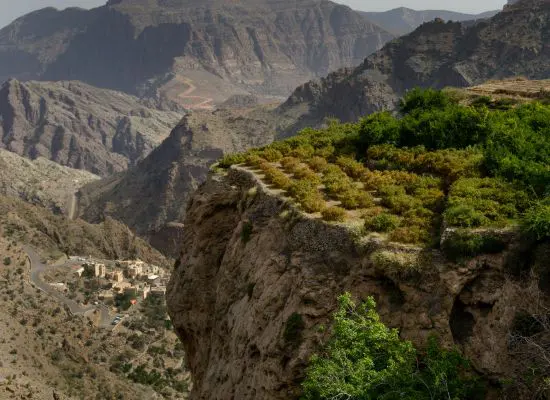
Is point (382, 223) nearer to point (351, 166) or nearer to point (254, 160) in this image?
point (351, 166)

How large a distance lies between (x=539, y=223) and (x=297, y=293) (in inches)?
203

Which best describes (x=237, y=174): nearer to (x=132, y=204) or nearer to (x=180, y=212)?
(x=180, y=212)

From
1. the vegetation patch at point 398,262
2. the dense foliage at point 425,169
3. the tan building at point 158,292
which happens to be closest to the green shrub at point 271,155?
the dense foliage at point 425,169

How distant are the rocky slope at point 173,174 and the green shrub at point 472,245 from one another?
128 meters

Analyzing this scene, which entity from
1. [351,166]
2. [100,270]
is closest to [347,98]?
[100,270]

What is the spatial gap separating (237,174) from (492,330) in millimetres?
10730

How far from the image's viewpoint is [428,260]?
11727 millimetres

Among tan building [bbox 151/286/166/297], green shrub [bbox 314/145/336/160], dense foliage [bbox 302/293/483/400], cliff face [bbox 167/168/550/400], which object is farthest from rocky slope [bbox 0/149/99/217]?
dense foliage [bbox 302/293/483/400]

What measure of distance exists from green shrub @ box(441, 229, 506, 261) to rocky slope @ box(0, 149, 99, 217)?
147399 mm

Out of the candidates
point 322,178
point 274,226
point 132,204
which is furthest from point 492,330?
point 132,204

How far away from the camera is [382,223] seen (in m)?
13.1

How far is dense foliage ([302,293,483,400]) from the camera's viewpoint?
9.40 m

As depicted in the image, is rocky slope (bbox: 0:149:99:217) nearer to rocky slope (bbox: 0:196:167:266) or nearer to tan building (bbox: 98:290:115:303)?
rocky slope (bbox: 0:196:167:266)

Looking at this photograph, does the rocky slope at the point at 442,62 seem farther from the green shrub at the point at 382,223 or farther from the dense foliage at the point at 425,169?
the green shrub at the point at 382,223
